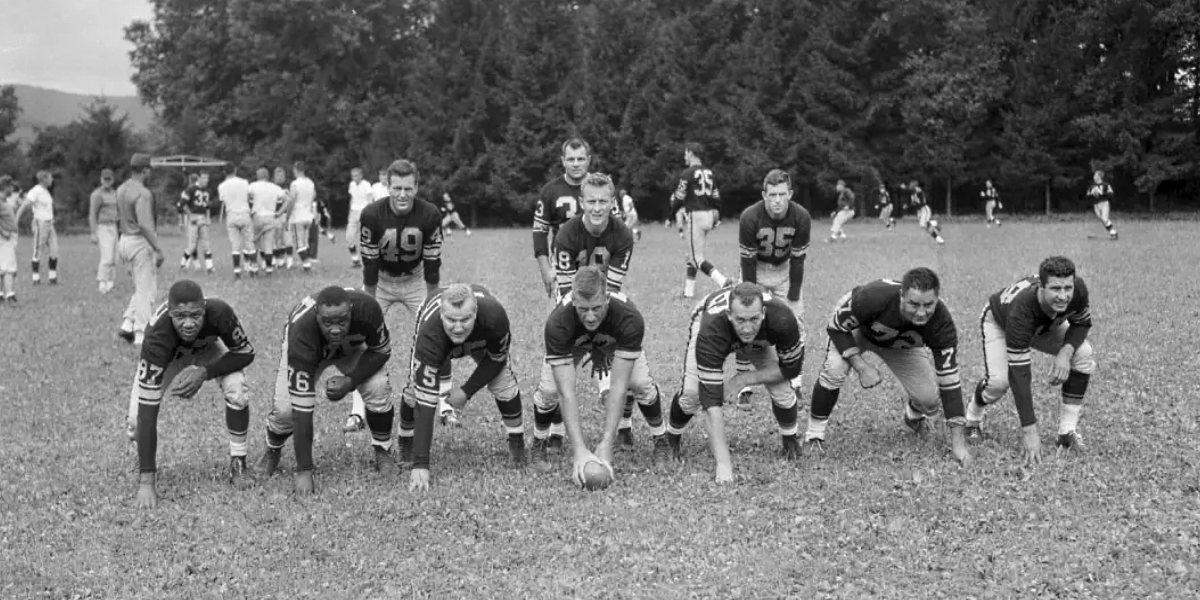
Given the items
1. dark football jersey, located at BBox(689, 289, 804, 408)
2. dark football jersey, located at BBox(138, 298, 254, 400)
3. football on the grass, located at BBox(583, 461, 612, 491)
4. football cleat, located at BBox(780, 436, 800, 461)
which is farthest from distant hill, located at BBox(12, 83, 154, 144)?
football cleat, located at BBox(780, 436, 800, 461)

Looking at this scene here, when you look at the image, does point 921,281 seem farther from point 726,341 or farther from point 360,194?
point 360,194

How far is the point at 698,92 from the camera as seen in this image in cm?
5200

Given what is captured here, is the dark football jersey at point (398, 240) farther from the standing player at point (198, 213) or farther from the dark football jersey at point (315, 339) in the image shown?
the standing player at point (198, 213)

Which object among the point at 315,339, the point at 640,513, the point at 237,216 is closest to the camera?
the point at 640,513

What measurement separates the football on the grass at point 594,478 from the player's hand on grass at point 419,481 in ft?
3.86

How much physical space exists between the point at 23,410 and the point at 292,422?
4.45 m

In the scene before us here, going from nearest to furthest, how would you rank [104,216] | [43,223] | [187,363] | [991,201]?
[187,363] → [104,216] → [43,223] → [991,201]

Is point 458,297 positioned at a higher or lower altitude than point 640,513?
higher

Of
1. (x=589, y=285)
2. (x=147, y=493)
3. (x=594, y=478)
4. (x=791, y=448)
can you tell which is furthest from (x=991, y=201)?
(x=147, y=493)

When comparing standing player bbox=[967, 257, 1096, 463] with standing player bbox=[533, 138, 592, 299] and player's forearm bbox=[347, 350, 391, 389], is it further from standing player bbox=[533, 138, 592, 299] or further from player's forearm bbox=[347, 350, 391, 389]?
player's forearm bbox=[347, 350, 391, 389]

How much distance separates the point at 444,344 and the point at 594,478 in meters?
1.52

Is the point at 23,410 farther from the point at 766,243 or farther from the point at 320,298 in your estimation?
the point at 766,243

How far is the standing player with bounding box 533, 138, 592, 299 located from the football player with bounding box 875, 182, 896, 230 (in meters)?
28.3

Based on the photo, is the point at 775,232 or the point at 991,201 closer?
the point at 775,232
